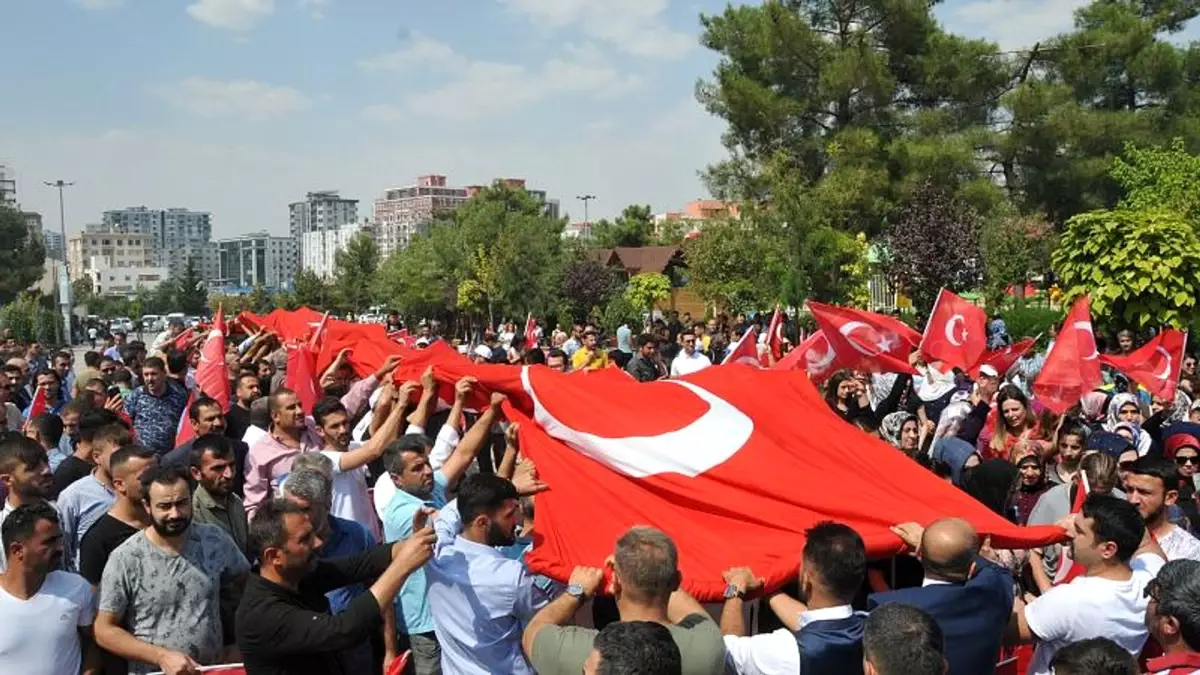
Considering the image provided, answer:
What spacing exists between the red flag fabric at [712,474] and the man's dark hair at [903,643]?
1072mm

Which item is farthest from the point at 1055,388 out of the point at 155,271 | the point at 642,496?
the point at 155,271

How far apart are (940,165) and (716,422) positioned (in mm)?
29609

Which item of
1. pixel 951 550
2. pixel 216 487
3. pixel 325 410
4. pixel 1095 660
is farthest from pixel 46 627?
pixel 1095 660

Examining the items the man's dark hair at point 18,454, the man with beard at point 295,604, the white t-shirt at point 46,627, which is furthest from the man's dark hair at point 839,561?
the man's dark hair at point 18,454

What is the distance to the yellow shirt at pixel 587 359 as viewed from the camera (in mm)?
14804

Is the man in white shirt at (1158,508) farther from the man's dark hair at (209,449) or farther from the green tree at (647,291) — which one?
the green tree at (647,291)

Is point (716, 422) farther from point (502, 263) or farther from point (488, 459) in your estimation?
point (502, 263)

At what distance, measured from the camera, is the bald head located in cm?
425

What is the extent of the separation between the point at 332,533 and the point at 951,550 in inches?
110

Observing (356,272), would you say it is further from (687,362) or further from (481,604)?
(481,604)

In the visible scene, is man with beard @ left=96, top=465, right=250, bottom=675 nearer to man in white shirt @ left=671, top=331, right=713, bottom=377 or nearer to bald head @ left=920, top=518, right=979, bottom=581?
bald head @ left=920, top=518, right=979, bottom=581

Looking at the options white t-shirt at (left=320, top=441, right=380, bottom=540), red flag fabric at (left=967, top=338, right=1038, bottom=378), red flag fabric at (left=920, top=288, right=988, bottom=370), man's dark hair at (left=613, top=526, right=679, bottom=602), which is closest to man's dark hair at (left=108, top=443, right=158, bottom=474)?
white t-shirt at (left=320, top=441, right=380, bottom=540)

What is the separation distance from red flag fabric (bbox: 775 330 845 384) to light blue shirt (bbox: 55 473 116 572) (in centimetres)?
630

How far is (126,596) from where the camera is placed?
4672 millimetres
